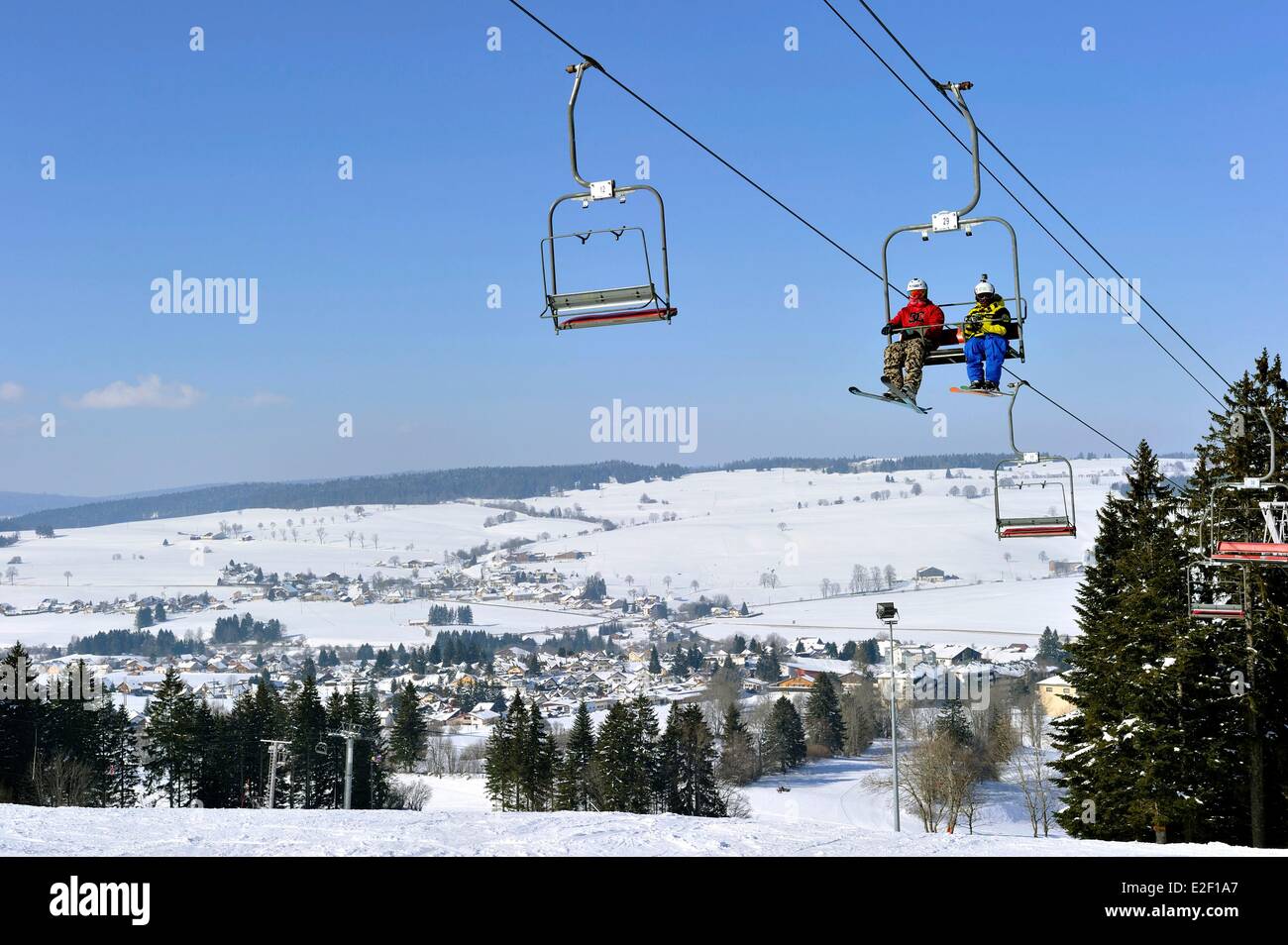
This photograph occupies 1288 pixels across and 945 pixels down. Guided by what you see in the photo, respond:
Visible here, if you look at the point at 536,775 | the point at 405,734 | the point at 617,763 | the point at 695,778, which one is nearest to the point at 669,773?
the point at 695,778

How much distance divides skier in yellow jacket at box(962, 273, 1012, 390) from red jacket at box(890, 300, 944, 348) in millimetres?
410

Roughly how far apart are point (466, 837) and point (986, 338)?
30.3 ft

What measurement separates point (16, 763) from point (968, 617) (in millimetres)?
Result: 137544

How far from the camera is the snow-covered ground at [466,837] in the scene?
13.4m

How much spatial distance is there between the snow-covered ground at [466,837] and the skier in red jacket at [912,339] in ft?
19.0

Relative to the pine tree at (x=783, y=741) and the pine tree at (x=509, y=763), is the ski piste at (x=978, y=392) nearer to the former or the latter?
the pine tree at (x=509, y=763)

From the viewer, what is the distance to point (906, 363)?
1504 cm

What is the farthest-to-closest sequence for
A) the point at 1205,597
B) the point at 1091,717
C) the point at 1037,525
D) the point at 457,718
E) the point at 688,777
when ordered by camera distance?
1. the point at 457,718
2. the point at 688,777
3. the point at 1091,717
4. the point at 1205,597
5. the point at 1037,525

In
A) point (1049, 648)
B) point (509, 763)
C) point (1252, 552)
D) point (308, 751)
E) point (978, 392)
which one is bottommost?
point (1049, 648)

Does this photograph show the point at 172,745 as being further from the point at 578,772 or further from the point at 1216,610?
the point at 1216,610
